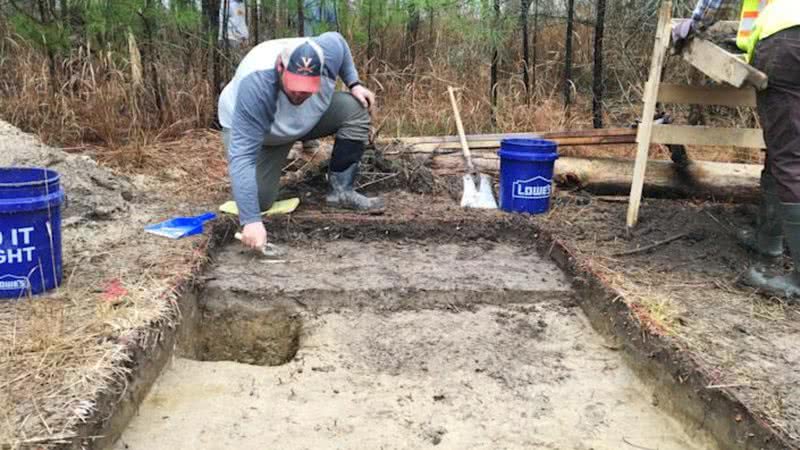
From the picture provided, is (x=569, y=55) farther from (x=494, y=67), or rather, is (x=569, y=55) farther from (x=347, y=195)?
(x=347, y=195)

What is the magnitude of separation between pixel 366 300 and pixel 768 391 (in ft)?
5.80

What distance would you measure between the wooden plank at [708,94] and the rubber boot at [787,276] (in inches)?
41.9

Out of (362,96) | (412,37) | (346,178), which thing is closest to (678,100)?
(362,96)

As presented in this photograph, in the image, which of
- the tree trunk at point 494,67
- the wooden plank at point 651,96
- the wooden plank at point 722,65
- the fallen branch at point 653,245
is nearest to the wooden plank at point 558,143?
the tree trunk at point 494,67

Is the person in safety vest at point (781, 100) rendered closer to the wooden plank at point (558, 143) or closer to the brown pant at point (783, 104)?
the brown pant at point (783, 104)

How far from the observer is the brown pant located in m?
2.92

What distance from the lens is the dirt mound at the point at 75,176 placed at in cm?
403

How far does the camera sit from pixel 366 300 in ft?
11.0

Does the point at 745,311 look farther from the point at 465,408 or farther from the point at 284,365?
the point at 284,365

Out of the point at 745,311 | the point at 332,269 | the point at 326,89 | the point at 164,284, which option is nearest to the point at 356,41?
the point at 326,89

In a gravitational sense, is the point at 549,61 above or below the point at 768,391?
above

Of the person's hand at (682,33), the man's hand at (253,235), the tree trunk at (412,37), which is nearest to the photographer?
the man's hand at (253,235)

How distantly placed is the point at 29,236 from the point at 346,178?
7.10ft

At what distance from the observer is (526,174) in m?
4.47
